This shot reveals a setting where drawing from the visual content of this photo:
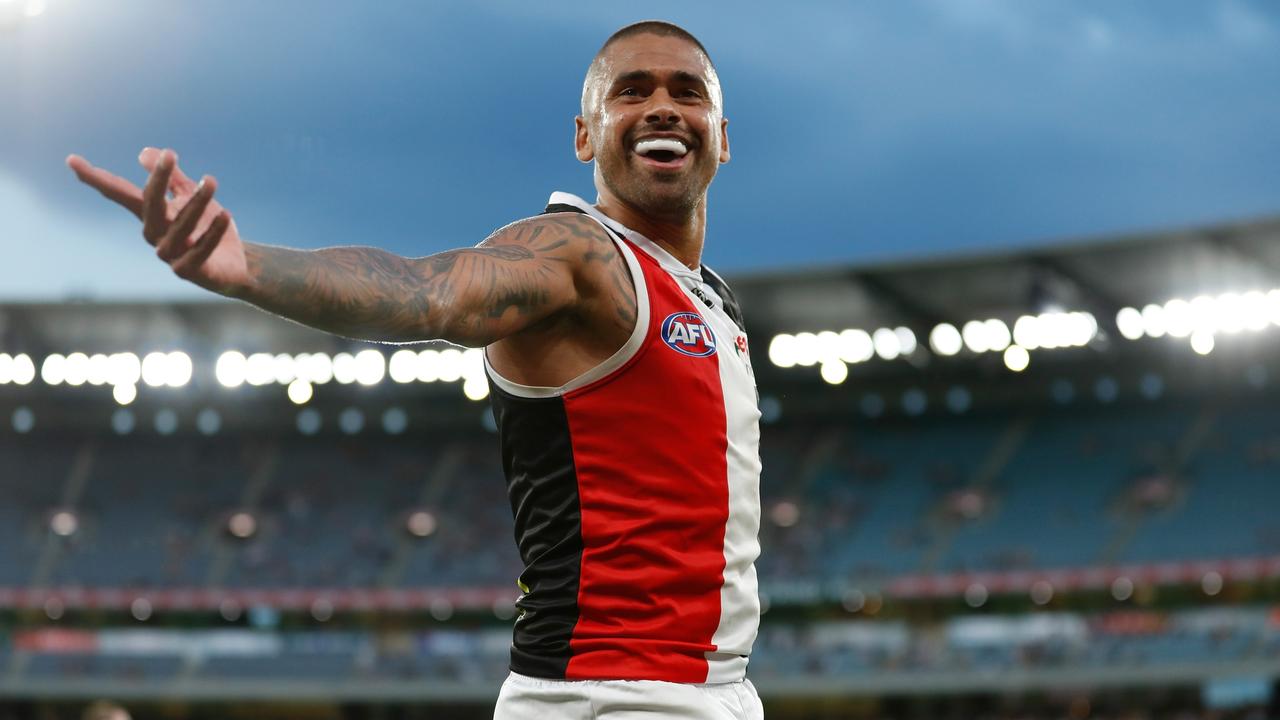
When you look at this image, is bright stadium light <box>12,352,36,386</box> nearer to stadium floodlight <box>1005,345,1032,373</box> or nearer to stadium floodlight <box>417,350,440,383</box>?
stadium floodlight <box>417,350,440,383</box>

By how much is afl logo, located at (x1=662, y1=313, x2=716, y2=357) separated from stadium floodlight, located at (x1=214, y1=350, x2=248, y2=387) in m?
33.5

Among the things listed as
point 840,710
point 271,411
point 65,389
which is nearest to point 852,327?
point 840,710

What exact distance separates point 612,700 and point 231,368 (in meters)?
33.7

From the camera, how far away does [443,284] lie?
91.0 inches

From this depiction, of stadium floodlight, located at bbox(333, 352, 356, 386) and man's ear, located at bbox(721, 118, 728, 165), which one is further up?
stadium floodlight, located at bbox(333, 352, 356, 386)

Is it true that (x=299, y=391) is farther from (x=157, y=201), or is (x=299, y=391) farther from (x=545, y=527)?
(x=157, y=201)

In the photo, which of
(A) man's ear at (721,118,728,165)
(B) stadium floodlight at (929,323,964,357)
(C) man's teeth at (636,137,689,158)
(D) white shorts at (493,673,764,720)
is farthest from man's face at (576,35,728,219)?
(B) stadium floodlight at (929,323,964,357)

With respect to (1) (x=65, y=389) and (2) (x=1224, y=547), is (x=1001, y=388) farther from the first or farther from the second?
(1) (x=65, y=389)

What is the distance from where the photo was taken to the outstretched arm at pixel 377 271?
74.2 inches

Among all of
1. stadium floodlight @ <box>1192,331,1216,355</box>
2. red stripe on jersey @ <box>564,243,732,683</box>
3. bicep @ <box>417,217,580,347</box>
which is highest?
stadium floodlight @ <box>1192,331,1216,355</box>

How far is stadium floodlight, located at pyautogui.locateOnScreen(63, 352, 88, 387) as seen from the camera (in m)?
34.3

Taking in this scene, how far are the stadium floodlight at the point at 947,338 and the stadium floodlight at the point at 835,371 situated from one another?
3052 millimetres

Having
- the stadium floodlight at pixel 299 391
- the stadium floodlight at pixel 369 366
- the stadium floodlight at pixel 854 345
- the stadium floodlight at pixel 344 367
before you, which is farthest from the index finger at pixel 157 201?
the stadium floodlight at pixel 299 391

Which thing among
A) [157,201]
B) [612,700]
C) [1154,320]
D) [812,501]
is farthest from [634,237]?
[812,501]
